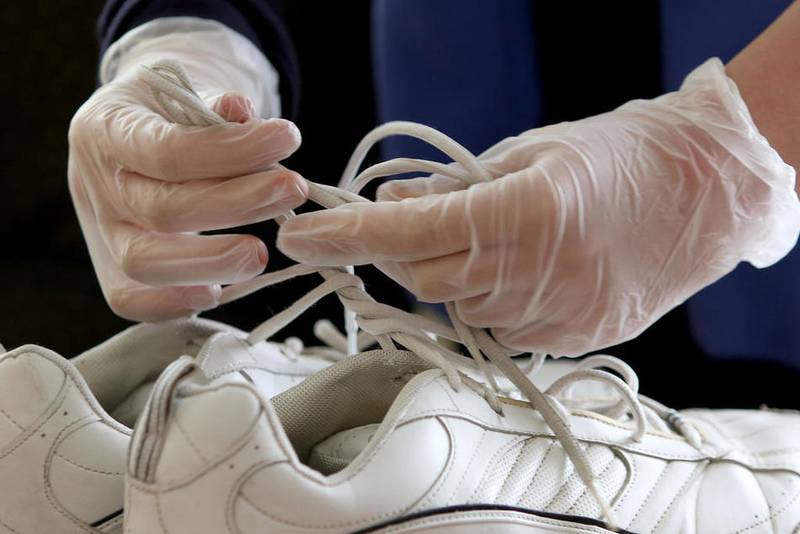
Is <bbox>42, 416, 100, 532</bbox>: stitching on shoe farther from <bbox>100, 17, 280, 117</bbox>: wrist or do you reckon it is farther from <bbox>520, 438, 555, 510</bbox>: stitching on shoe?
<bbox>100, 17, 280, 117</bbox>: wrist

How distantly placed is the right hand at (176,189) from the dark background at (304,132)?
37cm

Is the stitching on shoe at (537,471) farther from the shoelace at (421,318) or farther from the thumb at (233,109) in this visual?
the thumb at (233,109)

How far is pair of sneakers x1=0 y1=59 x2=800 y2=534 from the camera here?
0.38 metres

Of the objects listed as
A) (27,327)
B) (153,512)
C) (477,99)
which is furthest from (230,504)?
(27,327)

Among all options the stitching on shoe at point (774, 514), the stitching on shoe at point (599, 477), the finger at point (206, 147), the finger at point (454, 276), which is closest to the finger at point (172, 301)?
the finger at point (206, 147)

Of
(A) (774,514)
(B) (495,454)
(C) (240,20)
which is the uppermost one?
(C) (240,20)

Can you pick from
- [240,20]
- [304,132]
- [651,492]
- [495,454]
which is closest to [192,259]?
[495,454]

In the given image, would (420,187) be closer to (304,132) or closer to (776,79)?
(776,79)

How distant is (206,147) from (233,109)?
39 millimetres

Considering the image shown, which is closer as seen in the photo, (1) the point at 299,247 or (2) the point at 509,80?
(1) the point at 299,247

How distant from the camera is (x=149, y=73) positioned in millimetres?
469

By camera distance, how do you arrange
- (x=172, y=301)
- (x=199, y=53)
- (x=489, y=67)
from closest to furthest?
(x=172, y=301), (x=199, y=53), (x=489, y=67)

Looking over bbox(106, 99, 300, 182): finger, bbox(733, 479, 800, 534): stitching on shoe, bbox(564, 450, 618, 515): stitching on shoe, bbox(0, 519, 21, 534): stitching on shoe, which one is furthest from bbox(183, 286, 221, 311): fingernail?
bbox(733, 479, 800, 534): stitching on shoe

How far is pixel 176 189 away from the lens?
0.54 metres
